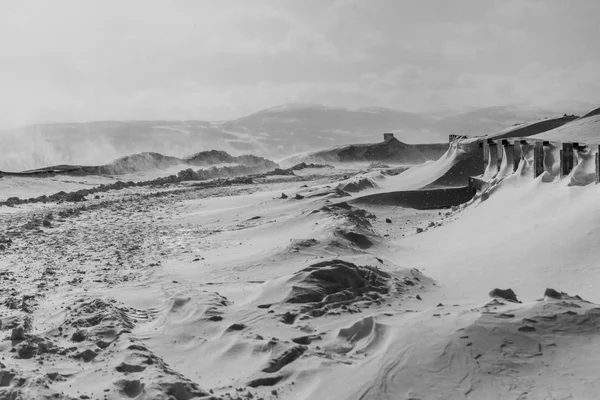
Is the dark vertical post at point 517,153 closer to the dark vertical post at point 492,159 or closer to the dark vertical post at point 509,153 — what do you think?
the dark vertical post at point 509,153

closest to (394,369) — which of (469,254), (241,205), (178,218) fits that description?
(469,254)

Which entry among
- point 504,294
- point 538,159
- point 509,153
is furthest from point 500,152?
point 504,294

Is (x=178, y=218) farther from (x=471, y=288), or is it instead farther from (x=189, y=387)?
(x=189, y=387)

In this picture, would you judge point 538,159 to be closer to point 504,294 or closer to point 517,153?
point 517,153

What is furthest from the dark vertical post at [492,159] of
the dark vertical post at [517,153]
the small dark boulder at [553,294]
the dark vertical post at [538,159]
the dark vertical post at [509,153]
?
the small dark boulder at [553,294]

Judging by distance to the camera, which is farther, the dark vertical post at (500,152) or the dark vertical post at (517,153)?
the dark vertical post at (500,152)

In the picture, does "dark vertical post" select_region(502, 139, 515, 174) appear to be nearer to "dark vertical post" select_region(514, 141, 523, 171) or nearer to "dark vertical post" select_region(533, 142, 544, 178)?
"dark vertical post" select_region(514, 141, 523, 171)

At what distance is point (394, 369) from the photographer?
14.1 ft

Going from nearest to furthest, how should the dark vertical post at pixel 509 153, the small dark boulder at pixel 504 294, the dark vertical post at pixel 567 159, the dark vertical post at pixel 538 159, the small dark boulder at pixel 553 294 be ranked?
the small dark boulder at pixel 553 294 → the small dark boulder at pixel 504 294 → the dark vertical post at pixel 567 159 → the dark vertical post at pixel 538 159 → the dark vertical post at pixel 509 153

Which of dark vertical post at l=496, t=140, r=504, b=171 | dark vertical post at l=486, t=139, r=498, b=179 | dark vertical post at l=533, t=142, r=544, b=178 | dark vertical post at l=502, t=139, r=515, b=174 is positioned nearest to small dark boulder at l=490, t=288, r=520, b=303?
dark vertical post at l=533, t=142, r=544, b=178

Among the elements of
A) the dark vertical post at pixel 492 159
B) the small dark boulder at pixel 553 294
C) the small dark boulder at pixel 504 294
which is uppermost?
the dark vertical post at pixel 492 159

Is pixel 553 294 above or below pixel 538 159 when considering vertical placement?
below

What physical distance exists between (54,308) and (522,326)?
3926 mm

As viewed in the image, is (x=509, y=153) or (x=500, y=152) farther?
(x=500, y=152)
